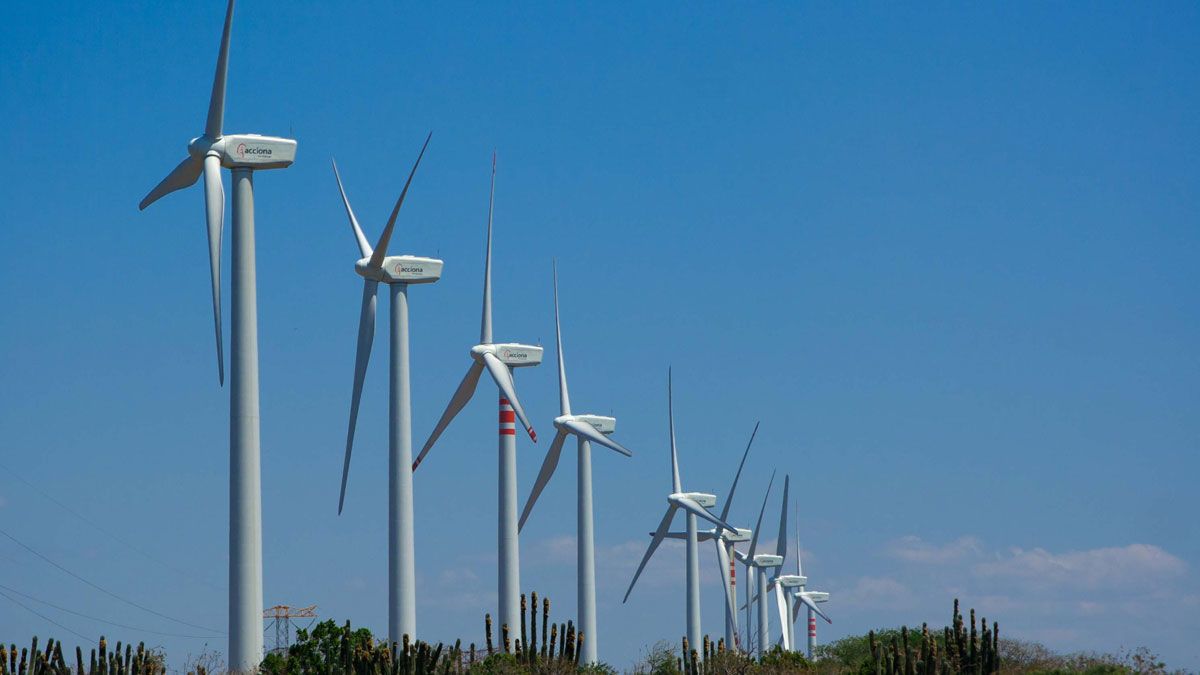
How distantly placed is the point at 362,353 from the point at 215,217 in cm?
1140

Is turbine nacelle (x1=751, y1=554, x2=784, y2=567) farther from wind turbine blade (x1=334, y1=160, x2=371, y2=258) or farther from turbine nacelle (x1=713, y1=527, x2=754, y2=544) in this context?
wind turbine blade (x1=334, y1=160, x2=371, y2=258)

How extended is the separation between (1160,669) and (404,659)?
2145cm

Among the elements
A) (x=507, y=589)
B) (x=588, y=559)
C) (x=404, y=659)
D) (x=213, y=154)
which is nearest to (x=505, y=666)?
(x=404, y=659)

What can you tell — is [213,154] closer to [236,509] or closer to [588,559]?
[236,509]

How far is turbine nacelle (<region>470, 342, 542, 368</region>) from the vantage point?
238ft

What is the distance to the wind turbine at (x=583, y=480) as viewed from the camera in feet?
266

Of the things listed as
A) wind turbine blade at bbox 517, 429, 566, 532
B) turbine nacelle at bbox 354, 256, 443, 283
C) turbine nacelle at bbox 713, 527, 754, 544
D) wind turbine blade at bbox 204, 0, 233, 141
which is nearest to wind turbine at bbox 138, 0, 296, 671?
wind turbine blade at bbox 204, 0, 233, 141

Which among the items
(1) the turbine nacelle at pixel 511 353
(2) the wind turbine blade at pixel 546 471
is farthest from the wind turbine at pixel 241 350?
(2) the wind turbine blade at pixel 546 471

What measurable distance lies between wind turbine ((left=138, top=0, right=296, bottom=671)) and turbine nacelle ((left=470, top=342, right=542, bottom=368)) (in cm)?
2260

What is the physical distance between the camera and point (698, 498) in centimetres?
10288

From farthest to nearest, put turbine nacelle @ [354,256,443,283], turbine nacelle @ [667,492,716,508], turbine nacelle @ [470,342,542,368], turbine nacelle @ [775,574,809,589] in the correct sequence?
1. turbine nacelle @ [775,574,809,589]
2. turbine nacelle @ [667,492,716,508]
3. turbine nacelle @ [470,342,542,368]
4. turbine nacelle @ [354,256,443,283]

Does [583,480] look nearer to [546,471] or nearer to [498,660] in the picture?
[546,471]

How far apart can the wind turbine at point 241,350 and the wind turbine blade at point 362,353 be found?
9.37 meters

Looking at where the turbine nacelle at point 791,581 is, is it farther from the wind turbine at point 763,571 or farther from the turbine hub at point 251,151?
the turbine hub at point 251,151
